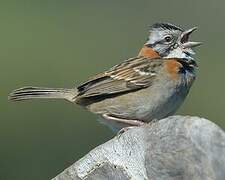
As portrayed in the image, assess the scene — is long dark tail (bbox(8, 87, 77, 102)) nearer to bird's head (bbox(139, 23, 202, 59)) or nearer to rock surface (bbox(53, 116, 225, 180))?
bird's head (bbox(139, 23, 202, 59))

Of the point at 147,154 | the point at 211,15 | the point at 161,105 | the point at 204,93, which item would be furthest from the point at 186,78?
the point at 211,15

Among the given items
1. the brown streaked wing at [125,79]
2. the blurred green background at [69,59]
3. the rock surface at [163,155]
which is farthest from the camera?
the blurred green background at [69,59]

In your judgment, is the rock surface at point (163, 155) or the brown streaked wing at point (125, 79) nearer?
the rock surface at point (163, 155)

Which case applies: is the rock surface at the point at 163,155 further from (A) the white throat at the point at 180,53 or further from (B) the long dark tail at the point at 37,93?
(B) the long dark tail at the point at 37,93

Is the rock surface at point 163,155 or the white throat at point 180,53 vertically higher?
the rock surface at point 163,155

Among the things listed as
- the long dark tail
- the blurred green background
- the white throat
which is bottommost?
the blurred green background

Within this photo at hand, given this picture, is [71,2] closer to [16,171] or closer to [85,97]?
[16,171]

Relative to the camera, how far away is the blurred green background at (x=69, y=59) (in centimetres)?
1076

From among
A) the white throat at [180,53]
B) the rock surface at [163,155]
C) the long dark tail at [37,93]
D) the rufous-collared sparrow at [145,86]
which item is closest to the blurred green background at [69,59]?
the long dark tail at [37,93]

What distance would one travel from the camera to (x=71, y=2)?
21281 mm

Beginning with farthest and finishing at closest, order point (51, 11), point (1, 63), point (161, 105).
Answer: point (51, 11), point (1, 63), point (161, 105)

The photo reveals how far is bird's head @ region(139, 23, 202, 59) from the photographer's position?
286 inches

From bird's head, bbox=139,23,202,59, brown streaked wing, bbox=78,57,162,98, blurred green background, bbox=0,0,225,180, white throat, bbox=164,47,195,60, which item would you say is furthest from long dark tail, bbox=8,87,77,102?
blurred green background, bbox=0,0,225,180

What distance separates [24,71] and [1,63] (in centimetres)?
112
